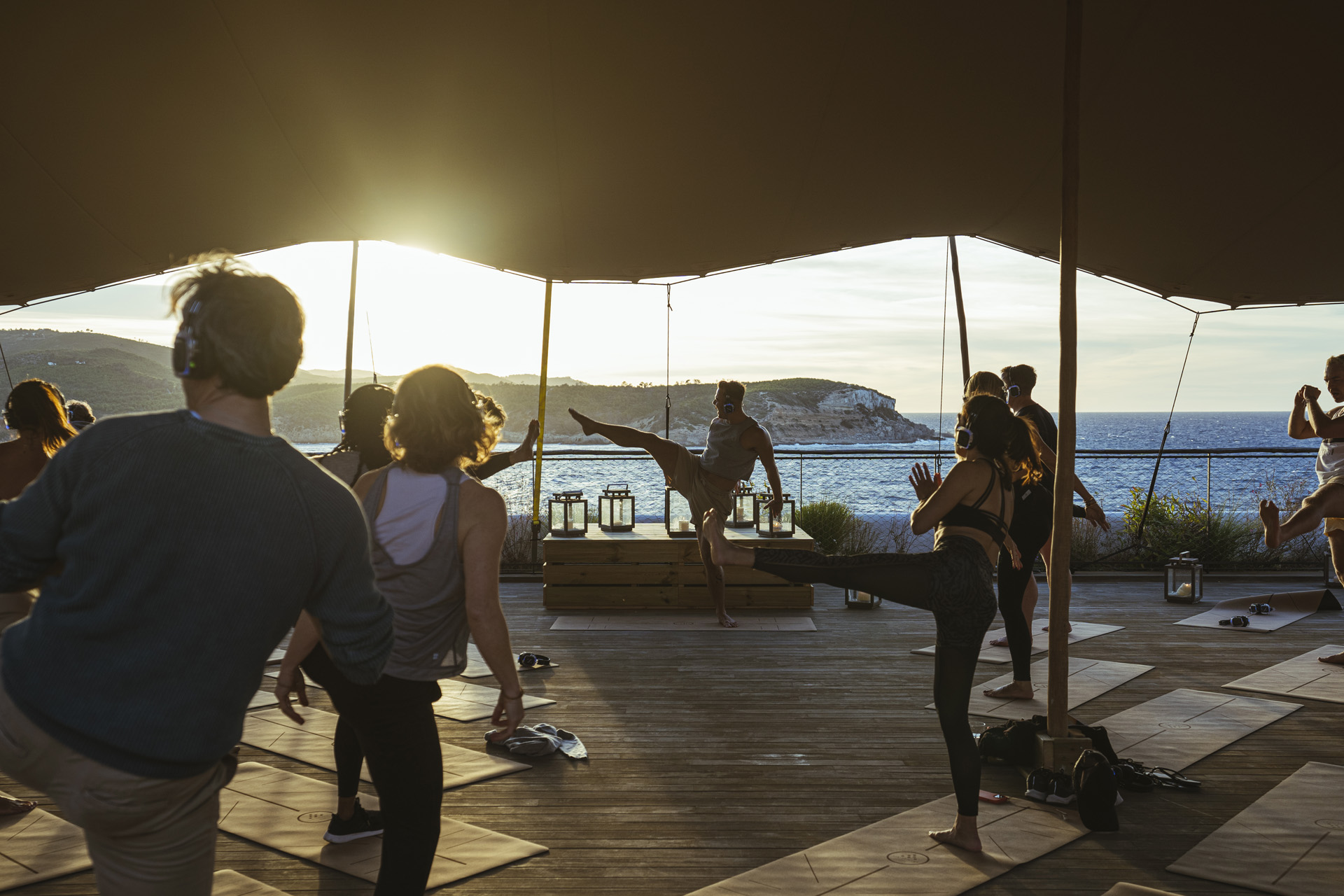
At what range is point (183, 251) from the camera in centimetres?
555

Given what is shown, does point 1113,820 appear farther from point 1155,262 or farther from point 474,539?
point 1155,262

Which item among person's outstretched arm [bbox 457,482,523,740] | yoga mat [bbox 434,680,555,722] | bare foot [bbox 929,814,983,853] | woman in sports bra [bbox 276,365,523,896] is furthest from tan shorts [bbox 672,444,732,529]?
person's outstretched arm [bbox 457,482,523,740]

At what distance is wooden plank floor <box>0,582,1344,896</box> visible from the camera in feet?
9.32

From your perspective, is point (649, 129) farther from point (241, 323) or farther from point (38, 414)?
point (241, 323)

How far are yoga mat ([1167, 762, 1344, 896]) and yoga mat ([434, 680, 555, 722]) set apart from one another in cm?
271

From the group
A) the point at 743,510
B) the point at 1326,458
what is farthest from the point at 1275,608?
the point at 743,510

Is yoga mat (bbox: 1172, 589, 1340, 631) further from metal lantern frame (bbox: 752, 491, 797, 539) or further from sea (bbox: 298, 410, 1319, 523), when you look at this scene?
metal lantern frame (bbox: 752, 491, 797, 539)

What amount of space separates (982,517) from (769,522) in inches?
199

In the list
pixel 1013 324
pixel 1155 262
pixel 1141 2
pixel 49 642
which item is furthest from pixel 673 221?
pixel 1013 324

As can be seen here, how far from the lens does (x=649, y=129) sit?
503 centimetres

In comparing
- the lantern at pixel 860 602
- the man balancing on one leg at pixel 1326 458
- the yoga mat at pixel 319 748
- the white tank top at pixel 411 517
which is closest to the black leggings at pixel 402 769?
the white tank top at pixel 411 517

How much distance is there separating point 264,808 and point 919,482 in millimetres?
2521

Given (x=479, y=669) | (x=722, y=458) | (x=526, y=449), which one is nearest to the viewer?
(x=526, y=449)

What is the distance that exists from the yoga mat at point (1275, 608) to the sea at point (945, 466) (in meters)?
1.22
